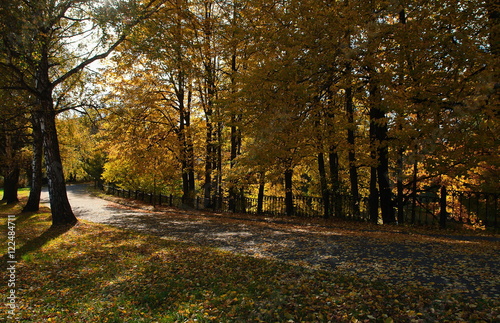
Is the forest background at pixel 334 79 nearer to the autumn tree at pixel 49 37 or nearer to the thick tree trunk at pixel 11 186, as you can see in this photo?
the autumn tree at pixel 49 37

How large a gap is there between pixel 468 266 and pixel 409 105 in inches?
199

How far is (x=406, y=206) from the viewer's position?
12977 mm

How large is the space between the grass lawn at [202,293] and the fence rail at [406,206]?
8.09m

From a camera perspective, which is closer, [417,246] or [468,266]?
[468,266]

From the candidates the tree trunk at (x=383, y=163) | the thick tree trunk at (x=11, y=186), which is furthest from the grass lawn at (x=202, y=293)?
the thick tree trunk at (x=11, y=186)

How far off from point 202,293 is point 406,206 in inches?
426

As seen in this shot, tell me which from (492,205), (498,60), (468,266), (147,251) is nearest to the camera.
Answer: (468,266)

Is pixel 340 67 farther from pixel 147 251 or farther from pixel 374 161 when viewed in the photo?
pixel 147 251

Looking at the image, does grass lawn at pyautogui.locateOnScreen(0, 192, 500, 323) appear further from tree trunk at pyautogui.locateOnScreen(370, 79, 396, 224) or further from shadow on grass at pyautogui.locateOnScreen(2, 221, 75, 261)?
tree trunk at pyautogui.locateOnScreen(370, 79, 396, 224)

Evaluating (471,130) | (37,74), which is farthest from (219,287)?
(37,74)

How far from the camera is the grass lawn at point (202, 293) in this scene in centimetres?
413

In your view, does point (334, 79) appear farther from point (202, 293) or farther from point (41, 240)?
point (41, 240)

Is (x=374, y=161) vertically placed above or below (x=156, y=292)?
above

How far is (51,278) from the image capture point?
6.34 m
